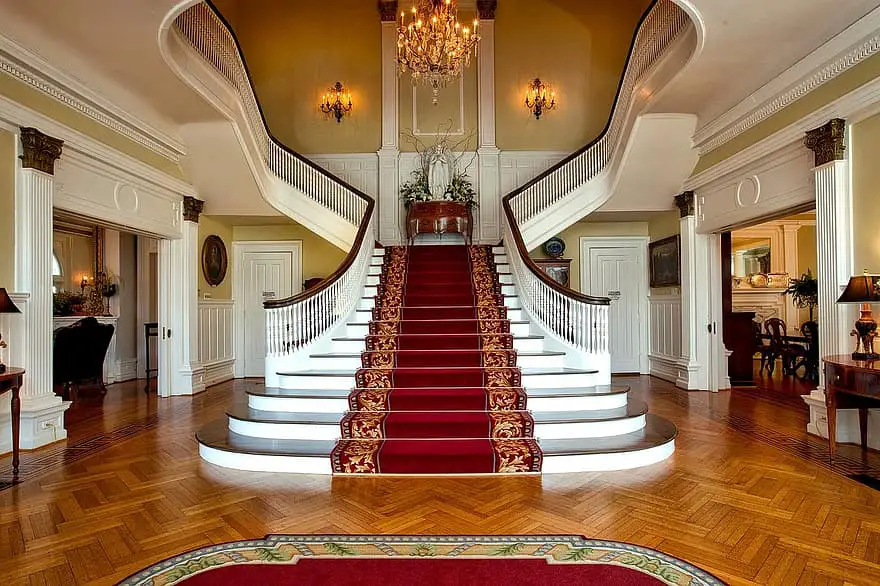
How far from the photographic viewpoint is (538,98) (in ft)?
31.6

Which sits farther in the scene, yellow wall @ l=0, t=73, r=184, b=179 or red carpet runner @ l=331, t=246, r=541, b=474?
yellow wall @ l=0, t=73, r=184, b=179

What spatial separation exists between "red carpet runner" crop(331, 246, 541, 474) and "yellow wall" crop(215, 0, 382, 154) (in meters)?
4.27

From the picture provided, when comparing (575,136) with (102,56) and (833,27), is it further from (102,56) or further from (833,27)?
(102,56)

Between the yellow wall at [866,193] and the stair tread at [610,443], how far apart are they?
85.0 inches

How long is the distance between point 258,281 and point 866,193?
8.60 metres

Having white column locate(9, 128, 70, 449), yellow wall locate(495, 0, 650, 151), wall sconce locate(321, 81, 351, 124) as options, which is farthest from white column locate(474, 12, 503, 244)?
white column locate(9, 128, 70, 449)

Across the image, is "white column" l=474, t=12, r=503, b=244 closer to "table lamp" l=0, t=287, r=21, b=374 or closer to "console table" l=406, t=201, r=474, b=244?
"console table" l=406, t=201, r=474, b=244

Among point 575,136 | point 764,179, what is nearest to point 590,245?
point 575,136

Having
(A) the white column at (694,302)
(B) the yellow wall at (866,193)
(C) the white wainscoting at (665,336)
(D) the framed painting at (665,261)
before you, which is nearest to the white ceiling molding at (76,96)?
(B) the yellow wall at (866,193)

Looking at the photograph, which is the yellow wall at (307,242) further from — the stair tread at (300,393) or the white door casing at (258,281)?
the stair tread at (300,393)

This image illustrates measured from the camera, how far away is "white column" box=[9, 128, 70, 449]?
183 inches

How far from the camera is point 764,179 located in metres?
5.93

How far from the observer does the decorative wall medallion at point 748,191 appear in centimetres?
607

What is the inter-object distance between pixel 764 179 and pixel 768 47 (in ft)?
5.15
